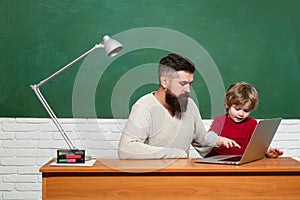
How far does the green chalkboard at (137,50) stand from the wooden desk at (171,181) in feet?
4.21

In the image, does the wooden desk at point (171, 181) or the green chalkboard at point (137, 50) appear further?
the green chalkboard at point (137, 50)

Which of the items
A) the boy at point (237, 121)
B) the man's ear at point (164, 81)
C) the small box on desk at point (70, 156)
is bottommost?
the small box on desk at point (70, 156)

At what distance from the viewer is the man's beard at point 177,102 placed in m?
2.90

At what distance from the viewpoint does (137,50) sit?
12.4 feet

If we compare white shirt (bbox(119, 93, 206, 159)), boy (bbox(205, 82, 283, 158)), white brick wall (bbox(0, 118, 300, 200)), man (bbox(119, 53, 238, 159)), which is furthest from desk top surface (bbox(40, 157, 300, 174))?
white brick wall (bbox(0, 118, 300, 200))

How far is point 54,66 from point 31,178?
79 cm

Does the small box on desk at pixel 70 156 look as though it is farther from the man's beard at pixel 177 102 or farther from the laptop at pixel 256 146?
the man's beard at pixel 177 102

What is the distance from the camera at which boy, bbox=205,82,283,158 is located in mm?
2961

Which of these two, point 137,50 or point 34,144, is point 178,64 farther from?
point 34,144

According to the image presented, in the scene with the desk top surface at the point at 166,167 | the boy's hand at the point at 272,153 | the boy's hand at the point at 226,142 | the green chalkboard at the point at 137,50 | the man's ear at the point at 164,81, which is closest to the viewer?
the desk top surface at the point at 166,167

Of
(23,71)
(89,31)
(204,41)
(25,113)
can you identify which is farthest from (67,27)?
(204,41)

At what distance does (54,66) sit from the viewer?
12.1 feet

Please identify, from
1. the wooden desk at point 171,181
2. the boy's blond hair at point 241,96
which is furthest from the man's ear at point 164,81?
the wooden desk at point 171,181

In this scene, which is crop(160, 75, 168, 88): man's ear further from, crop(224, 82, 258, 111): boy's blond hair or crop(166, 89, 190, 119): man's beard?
crop(224, 82, 258, 111): boy's blond hair
